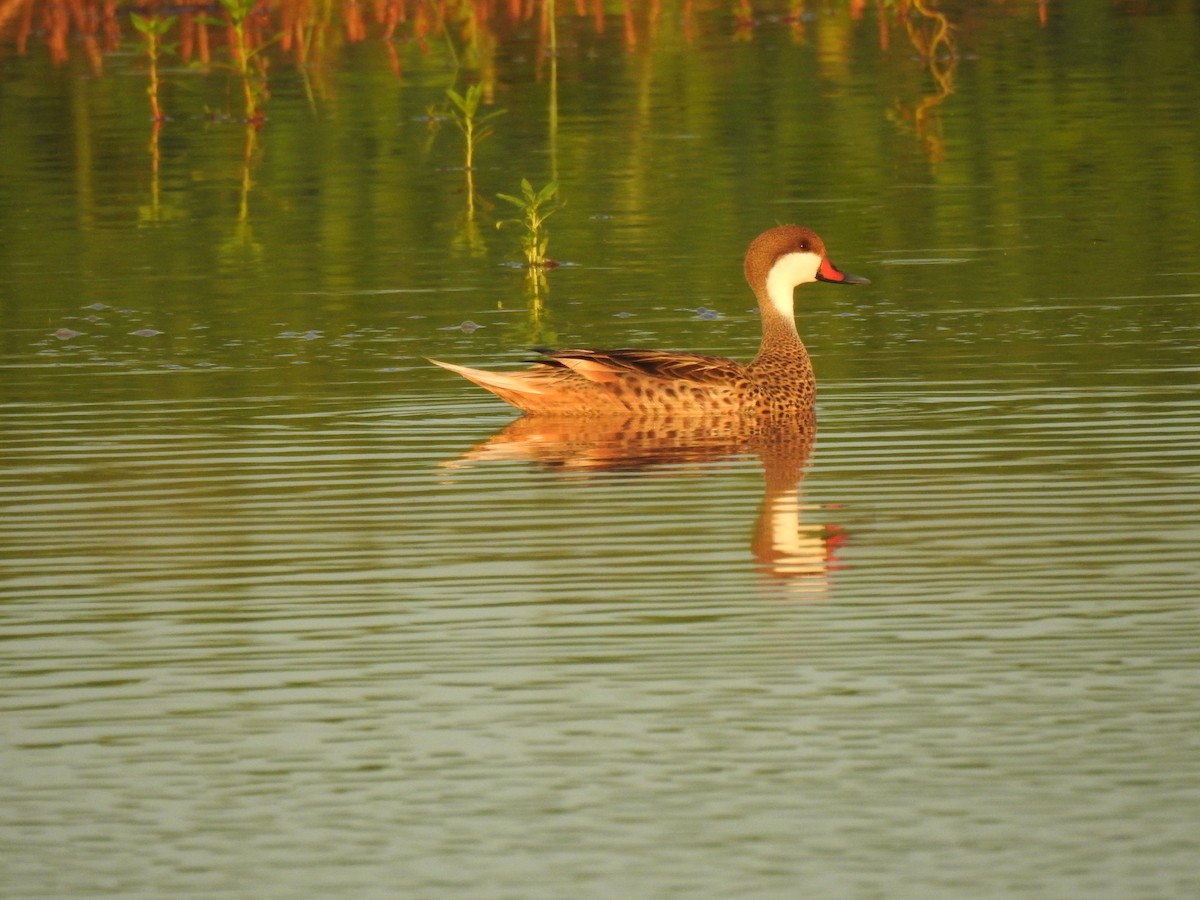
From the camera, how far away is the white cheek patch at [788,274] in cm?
1436

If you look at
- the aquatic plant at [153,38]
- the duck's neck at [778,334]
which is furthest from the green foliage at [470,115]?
the duck's neck at [778,334]

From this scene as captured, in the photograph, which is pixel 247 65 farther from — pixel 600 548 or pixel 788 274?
pixel 600 548

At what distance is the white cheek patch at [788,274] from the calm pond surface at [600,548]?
475mm

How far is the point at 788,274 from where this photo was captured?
47.6 feet

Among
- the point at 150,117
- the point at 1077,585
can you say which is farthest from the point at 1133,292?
the point at 150,117

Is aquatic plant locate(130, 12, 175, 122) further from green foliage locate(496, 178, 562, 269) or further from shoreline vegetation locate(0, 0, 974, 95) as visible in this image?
green foliage locate(496, 178, 562, 269)

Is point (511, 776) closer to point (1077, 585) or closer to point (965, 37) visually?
point (1077, 585)

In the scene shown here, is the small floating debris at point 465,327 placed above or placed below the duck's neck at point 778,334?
below

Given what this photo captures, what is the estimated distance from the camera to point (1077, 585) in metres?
8.97

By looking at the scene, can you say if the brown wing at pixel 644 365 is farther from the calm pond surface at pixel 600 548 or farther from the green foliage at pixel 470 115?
the green foliage at pixel 470 115

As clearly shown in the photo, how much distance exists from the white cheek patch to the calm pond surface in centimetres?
47

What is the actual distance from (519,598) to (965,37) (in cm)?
2468

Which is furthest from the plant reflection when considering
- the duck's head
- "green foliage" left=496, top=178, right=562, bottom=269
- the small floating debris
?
the duck's head

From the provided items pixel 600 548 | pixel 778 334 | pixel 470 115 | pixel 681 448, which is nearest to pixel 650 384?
pixel 681 448
